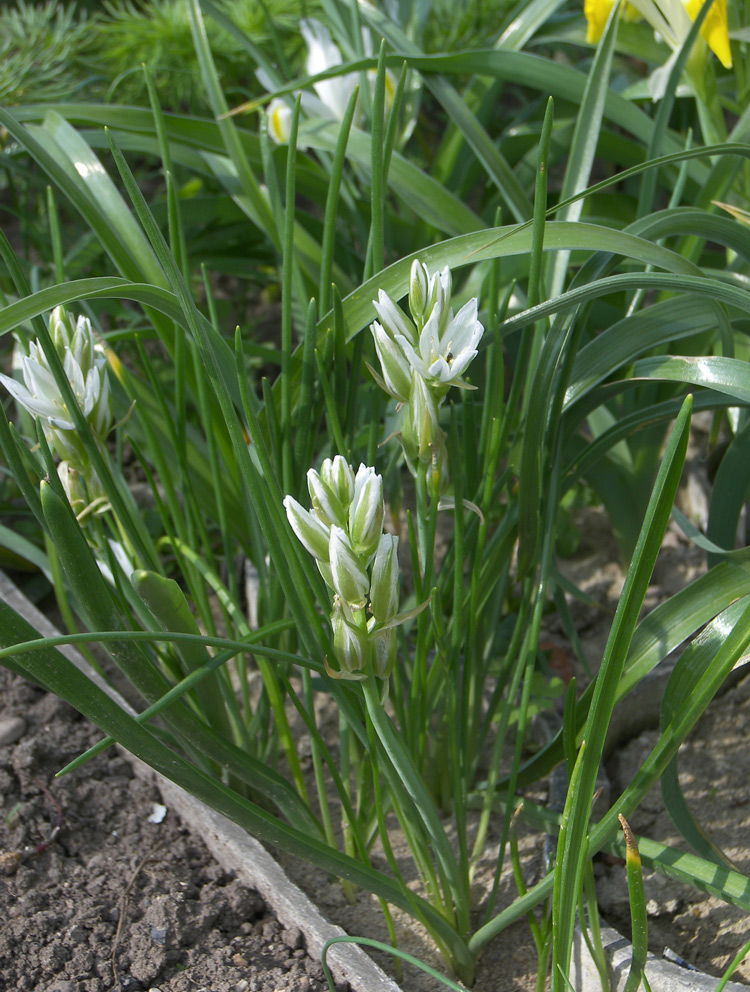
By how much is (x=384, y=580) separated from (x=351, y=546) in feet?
0.11

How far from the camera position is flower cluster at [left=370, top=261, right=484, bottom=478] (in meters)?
0.58

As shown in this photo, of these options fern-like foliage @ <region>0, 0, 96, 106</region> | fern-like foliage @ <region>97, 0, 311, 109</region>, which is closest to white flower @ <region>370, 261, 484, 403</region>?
fern-like foliage @ <region>0, 0, 96, 106</region>

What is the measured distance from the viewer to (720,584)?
744 millimetres

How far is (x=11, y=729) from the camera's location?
1.03m

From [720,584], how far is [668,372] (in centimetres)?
21

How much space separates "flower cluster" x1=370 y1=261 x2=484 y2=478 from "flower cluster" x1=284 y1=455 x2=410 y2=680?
9 cm

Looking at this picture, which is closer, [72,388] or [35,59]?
[72,388]

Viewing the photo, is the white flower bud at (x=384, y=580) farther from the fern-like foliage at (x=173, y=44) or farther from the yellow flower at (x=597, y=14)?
the fern-like foliage at (x=173, y=44)

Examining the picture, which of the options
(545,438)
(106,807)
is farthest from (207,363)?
(106,807)

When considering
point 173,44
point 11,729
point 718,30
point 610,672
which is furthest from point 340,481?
point 173,44

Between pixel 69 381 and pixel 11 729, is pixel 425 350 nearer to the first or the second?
pixel 69 381

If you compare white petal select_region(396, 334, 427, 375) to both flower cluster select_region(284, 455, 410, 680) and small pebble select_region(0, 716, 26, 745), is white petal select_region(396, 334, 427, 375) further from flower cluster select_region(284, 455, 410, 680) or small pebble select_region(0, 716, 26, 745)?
small pebble select_region(0, 716, 26, 745)

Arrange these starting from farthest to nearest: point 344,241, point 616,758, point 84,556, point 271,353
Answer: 1. point 344,241
2. point 271,353
3. point 616,758
4. point 84,556

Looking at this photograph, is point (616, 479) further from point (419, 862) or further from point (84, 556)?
point (84, 556)
